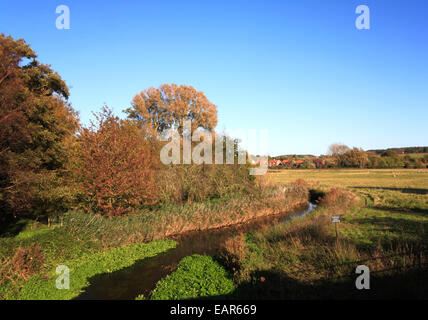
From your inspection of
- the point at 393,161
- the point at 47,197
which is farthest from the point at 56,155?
the point at 393,161

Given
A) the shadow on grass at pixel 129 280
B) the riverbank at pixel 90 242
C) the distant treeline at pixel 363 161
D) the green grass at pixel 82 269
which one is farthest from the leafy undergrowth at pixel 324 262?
the distant treeline at pixel 363 161

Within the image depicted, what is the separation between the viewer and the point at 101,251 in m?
10.7

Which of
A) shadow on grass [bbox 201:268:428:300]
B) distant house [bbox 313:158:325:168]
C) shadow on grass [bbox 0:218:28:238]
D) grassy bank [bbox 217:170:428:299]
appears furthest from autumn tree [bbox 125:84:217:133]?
distant house [bbox 313:158:325:168]

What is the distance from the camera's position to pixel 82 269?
901 cm

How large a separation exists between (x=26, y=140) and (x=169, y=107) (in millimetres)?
28501

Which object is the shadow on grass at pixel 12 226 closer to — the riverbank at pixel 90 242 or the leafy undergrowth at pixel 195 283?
the riverbank at pixel 90 242

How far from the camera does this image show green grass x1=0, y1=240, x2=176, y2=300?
274 inches

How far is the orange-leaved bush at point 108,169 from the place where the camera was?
12211 millimetres

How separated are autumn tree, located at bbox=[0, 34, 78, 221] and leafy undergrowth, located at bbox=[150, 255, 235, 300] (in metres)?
6.55

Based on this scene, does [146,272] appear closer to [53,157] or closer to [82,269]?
[82,269]

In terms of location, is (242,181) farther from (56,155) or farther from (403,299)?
(403,299)

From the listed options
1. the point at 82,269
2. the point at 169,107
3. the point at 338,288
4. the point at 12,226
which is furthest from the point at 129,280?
the point at 169,107

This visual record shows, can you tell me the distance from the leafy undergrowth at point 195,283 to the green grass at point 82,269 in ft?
9.38

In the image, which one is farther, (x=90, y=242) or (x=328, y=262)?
(x=90, y=242)
